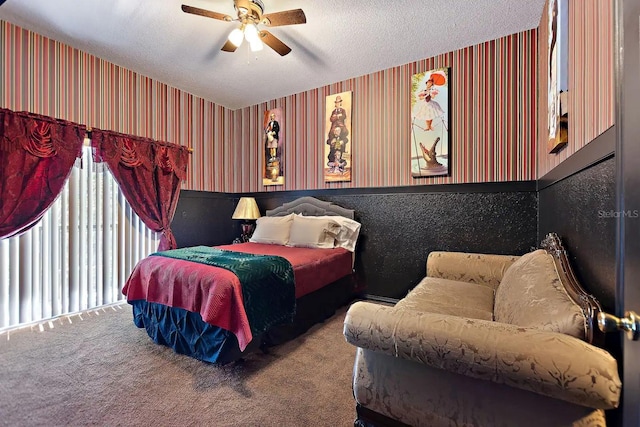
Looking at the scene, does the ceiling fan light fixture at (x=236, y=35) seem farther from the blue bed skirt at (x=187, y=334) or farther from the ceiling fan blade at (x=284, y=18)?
the blue bed skirt at (x=187, y=334)

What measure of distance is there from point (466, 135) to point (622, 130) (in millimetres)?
2563

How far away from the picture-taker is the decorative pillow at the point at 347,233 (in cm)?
345

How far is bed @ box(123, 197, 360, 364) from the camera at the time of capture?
77.4 inches

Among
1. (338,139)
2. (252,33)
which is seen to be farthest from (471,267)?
(252,33)

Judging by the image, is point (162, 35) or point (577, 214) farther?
point (162, 35)

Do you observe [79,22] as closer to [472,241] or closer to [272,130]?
[272,130]

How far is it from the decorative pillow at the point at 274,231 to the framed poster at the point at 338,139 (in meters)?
0.82

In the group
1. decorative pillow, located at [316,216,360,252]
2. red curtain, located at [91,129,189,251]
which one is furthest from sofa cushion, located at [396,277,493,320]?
red curtain, located at [91,129,189,251]

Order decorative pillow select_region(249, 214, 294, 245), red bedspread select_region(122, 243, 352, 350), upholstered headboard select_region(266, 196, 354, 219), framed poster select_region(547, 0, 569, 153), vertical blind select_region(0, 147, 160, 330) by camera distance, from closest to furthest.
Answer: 1. framed poster select_region(547, 0, 569, 153)
2. red bedspread select_region(122, 243, 352, 350)
3. vertical blind select_region(0, 147, 160, 330)
4. decorative pillow select_region(249, 214, 294, 245)
5. upholstered headboard select_region(266, 196, 354, 219)

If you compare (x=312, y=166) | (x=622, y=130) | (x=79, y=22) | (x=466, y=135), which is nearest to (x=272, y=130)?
(x=312, y=166)

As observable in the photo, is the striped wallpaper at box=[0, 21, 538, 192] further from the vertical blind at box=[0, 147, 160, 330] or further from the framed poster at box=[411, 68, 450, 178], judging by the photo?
the vertical blind at box=[0, 147, 160, 330]

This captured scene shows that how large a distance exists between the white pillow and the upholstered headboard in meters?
0.15

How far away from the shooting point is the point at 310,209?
3.95 metres

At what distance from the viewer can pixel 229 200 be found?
475 cm
